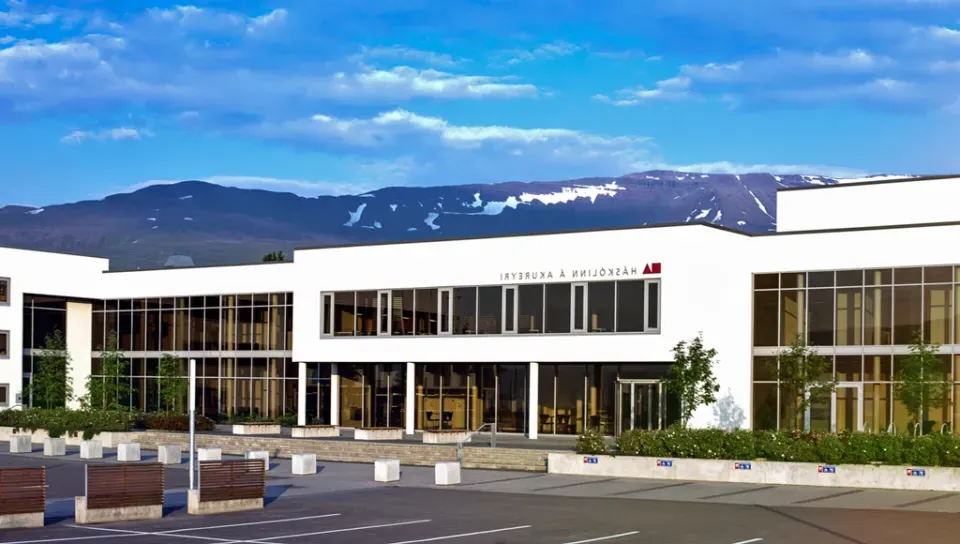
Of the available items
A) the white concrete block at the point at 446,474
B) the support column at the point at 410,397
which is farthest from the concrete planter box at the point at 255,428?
the white concrete block at the point at 446,474

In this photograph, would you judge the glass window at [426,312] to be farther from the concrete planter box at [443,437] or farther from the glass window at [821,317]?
the glass window at [821,317]

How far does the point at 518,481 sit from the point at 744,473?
6.23 m

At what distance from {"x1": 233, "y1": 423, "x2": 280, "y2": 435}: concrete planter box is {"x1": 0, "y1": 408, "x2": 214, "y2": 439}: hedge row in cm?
247

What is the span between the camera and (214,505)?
86.0ft

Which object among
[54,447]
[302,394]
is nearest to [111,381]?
[302,394]

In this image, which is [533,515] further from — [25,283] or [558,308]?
[25,283]

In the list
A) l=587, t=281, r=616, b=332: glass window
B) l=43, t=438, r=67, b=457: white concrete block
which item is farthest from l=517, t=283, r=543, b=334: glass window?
l=43, t=438, r=67, b=457: white concrete block

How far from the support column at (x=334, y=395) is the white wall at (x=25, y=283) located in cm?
1662

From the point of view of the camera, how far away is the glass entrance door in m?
46.5

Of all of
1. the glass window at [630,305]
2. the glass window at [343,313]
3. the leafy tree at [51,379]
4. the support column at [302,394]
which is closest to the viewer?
the glass window at [630,305]

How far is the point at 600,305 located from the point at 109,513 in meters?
25.7

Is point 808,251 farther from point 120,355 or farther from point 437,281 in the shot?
point 120,355

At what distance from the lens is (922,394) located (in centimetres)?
4009

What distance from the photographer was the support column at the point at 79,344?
214 ft
